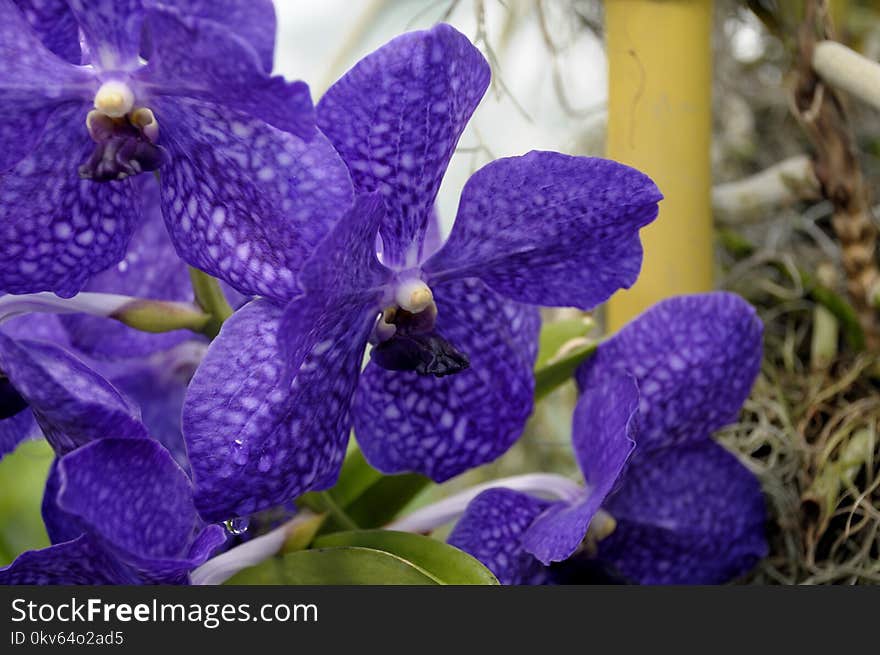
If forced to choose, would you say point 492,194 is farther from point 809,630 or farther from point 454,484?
point 454,484

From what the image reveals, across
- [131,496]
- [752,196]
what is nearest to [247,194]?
[131,496]

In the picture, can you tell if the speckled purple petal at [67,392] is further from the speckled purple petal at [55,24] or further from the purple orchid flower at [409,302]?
the speckled purple petal at [55,24]

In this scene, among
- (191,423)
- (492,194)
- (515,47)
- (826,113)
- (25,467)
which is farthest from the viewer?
(25,467)

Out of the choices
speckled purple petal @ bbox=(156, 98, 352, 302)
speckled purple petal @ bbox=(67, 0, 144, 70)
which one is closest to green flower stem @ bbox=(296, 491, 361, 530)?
speckled purple petal @ bbox=(156, 98, 352, 302)

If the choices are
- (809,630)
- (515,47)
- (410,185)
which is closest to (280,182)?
(410,185)

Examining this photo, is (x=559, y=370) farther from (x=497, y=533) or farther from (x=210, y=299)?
(x=210, y=299)
